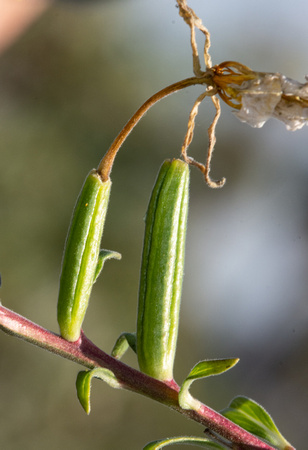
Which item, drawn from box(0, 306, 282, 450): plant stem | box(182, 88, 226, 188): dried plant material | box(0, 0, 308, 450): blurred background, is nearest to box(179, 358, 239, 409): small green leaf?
box(0, 306, 282, 450): plant stem

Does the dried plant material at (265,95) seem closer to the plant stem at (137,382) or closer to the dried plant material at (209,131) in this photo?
the dried plant material at (209,131)

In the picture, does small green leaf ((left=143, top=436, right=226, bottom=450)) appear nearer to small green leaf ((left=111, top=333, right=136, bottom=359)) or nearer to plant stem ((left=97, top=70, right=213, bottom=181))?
small green leaf ((left=111, top=333, right=136, bottom=359))

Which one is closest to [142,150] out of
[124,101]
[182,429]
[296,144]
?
[124,101]

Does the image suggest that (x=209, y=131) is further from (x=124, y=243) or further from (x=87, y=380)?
(x=124, y=243)

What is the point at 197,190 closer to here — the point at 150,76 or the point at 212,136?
the point at 150,76

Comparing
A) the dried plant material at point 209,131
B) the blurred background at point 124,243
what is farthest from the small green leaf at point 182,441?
the blurred background at point 124,243
